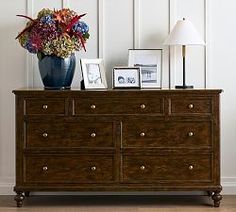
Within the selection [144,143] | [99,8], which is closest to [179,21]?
[99,8]

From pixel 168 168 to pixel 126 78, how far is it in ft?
2.46

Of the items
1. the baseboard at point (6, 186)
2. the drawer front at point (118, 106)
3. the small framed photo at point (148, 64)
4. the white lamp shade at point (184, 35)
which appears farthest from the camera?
the baseboard at point (6, 186)

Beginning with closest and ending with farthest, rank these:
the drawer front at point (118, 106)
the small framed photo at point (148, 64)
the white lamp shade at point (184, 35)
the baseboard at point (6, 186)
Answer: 1. the drawer front at point (118, 106)
2. the white lamp shade at point (184, 35)
3. the small framed photo at point (148, 64)
4. the baseboard at point (6, 186)

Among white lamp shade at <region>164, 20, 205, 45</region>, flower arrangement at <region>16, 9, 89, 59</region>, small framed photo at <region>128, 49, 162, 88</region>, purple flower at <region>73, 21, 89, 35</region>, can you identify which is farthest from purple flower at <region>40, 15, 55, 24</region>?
white lamp shade at <region>164, 20, 205, 45</region>

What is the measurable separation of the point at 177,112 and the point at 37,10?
140cm

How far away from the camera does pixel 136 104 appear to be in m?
4.67

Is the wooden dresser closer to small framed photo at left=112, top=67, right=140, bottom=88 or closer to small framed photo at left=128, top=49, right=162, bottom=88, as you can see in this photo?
small framed photo at left=112, top=67, right=140, bottom=88

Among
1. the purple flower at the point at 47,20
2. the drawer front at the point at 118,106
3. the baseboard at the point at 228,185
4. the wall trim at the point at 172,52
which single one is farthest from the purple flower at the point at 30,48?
the baseboard at the point at 228,185

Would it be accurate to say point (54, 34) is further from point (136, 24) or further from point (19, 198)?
point (19, 198)

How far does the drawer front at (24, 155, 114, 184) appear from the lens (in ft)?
15.4

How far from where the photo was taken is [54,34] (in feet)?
15.4

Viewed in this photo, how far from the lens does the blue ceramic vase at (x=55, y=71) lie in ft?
15.5

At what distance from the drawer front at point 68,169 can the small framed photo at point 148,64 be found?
2.38ft

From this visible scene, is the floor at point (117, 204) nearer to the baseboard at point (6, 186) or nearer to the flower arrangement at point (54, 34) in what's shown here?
the baseboard at point (6, 186)
